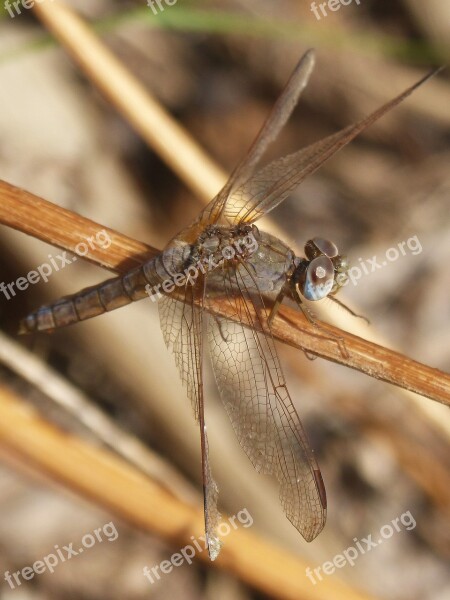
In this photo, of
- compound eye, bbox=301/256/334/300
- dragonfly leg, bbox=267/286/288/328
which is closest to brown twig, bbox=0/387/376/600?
dragonfly leg, bbox=267/286/288/328

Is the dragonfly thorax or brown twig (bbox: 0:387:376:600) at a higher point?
the dragonfly thorax

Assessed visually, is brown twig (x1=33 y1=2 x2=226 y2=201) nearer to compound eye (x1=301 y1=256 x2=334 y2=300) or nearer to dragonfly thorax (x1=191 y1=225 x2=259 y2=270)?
dragonfly thorax (x1=191 y1=225 x2=259 y2=270)

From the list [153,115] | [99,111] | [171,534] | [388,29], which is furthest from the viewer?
[388,29]

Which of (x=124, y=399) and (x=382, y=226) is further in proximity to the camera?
(x=382, y=226)

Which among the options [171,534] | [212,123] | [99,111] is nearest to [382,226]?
[212,123]

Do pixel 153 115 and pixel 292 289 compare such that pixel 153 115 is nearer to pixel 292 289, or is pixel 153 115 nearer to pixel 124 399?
pixel 292 289

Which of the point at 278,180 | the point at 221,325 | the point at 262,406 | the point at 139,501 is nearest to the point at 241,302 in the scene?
the point at 221,325
